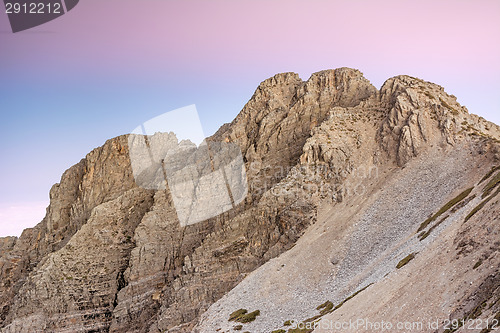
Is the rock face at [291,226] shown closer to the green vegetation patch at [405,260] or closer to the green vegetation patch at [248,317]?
the green vegetation patch at [405,260]

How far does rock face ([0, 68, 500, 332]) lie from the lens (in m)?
52.7

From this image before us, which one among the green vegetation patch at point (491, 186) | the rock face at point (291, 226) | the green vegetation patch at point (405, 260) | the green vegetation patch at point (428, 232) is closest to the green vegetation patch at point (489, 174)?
the rock face at point (291, 226)

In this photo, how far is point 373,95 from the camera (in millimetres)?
92250

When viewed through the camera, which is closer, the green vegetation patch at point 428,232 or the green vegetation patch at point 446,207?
the green vegetation patch at point 428,232

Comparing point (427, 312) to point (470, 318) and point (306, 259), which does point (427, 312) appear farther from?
point (306, 259)

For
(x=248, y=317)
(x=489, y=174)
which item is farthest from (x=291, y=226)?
(x=489, y=174)

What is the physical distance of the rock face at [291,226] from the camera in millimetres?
52688

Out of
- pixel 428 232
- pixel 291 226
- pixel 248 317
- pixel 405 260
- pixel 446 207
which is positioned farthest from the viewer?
pixel 291 226

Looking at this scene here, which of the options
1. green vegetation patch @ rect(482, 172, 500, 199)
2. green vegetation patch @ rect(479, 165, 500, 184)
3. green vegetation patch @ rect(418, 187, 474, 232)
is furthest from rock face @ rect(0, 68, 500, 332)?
green vegetation patch @ rect(418, 187, 474, 232)

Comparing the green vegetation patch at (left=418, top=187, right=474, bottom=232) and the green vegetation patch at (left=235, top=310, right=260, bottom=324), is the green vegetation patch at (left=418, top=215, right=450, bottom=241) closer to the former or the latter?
the green vegetation patch at (left=418, top=187, right=474, bottom=232)

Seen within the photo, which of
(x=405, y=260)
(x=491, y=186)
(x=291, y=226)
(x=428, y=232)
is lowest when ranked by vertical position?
(x=405, y=260)

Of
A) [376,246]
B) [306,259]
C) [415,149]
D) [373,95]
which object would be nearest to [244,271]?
[306,259]

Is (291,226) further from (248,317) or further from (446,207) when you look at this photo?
(446,207)

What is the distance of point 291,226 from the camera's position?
77875mm
